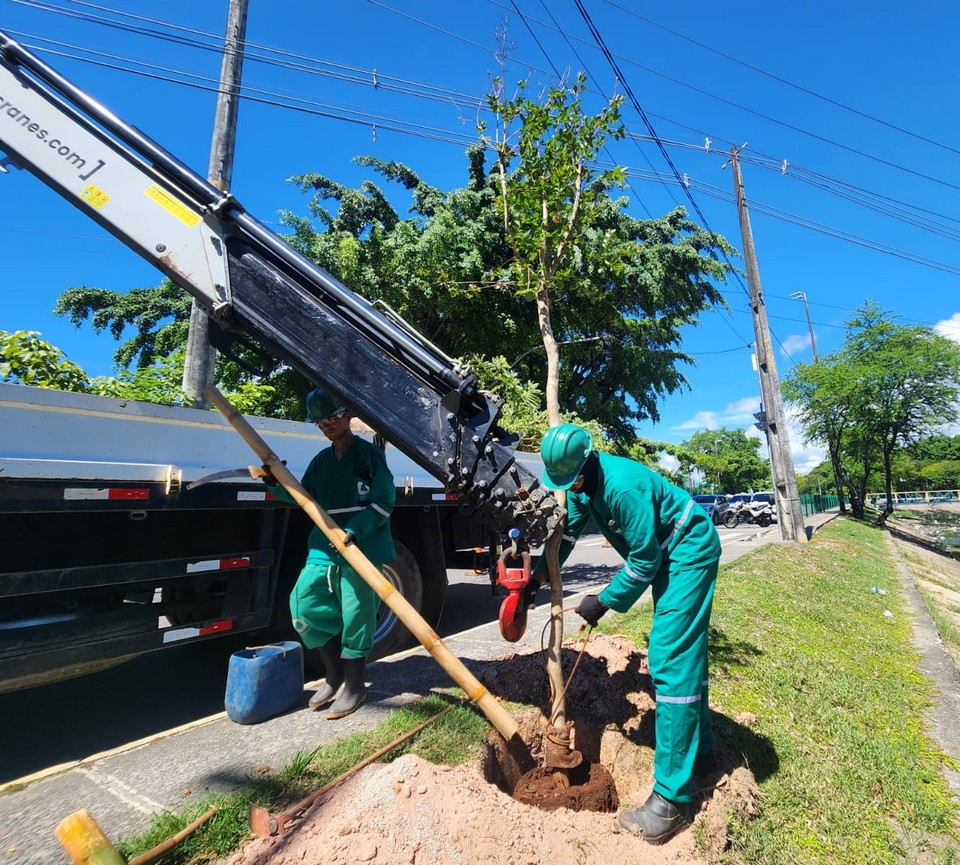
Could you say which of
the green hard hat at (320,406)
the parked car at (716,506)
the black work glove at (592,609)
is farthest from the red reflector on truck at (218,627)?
the parked car at (716,506)

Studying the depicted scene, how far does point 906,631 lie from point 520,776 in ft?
19.0

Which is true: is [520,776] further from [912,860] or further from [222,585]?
[222,585]

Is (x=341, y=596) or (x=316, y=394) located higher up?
(x=316, y=394)

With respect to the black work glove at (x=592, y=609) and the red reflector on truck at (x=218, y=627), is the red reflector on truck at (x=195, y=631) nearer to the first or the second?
the red reflector on truck at (x=218, y=627)

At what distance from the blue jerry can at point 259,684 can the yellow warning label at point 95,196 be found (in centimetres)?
249

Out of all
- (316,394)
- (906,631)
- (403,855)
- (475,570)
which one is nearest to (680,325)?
(906,631)

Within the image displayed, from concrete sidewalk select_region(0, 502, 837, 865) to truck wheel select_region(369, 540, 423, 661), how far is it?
803mm

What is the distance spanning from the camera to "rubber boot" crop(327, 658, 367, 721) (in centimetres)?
325

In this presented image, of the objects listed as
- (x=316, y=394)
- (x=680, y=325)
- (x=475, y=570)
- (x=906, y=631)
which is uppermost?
(x=680, y=325)

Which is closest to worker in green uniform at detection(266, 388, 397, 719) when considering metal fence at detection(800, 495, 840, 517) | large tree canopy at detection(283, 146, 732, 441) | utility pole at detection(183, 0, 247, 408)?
utility pole at detection(183, 0, 247, 408)

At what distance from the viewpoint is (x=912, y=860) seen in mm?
2371

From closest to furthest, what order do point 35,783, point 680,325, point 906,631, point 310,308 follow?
1. point 35,783
2. point 310,308
3. point 906,631
4. point 680,325

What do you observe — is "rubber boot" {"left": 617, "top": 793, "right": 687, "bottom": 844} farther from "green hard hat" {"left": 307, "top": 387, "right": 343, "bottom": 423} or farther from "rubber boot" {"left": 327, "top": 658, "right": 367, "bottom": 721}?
"green hard hat" {"left": 307, "top": 387, "right": 343, "bottom": 423}

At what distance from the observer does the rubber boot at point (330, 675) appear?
3.35m
